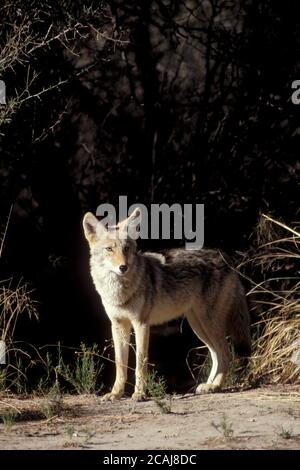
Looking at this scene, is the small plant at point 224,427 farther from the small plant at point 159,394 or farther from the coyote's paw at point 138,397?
the coyote's paw at point 138,397

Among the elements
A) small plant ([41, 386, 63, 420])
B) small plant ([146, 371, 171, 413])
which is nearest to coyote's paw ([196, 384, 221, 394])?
small plant ([146, 371, 171, 413])

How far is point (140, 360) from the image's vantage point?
7.68 m

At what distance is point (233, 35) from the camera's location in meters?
10.5

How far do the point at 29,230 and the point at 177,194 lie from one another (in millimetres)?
1506

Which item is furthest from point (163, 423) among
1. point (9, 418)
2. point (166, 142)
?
point (166, 142)

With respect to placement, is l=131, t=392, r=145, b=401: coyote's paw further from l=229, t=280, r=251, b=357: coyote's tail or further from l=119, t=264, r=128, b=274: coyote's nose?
l=229, t=280, r=251, b=357: coyote's tail

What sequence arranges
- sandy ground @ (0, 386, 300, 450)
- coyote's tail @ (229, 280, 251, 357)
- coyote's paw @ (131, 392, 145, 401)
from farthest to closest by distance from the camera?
coyote's tail @ (229, 280, 251, 357) < coyote's paw @ (131, 392, 145, 401) < sandy ground @ (0, 386, 300, 450)

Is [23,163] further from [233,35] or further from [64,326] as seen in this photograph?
[233,35]

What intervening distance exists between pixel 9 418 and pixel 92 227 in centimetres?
201

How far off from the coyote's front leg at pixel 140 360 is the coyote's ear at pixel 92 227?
2.47 feet

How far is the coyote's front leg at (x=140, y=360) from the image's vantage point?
7551mm

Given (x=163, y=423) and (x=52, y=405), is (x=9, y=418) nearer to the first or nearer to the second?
(x=52, y=405)

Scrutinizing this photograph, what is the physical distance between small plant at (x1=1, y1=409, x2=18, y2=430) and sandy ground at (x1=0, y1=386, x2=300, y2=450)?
0.4 inches

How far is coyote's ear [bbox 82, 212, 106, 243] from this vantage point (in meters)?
7.98
